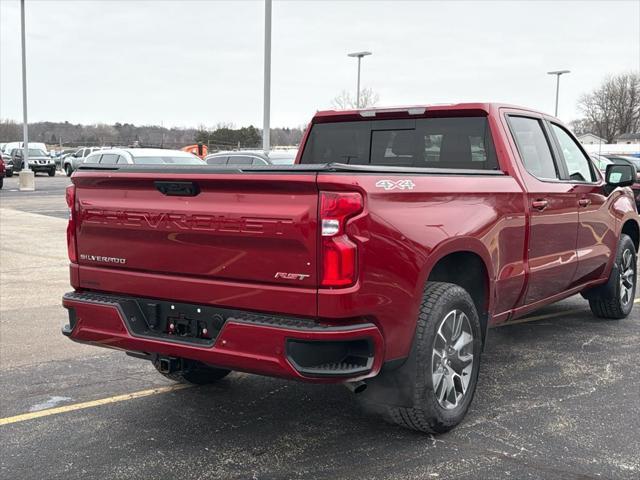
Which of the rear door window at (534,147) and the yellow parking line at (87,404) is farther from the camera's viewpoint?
the rear door window at (534,147)

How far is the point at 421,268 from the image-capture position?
3652 millimetres

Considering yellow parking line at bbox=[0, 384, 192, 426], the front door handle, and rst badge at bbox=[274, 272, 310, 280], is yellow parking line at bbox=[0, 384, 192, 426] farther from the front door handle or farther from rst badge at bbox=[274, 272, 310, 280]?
the front door handle

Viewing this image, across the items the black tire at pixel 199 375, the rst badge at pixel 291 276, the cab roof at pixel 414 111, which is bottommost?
the black tire at pixel 199 375

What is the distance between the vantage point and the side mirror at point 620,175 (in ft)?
20.3

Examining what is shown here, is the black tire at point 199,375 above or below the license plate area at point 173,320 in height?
below

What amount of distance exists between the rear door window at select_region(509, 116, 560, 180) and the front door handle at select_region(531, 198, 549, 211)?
21cm

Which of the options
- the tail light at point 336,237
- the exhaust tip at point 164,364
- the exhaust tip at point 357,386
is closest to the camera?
the tail light at point 336,237

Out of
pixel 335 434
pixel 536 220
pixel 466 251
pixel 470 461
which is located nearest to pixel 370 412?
pixel 335 434

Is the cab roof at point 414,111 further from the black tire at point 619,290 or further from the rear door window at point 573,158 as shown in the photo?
the black tire at point 619,290

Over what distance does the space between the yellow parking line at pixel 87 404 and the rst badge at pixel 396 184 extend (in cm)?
232

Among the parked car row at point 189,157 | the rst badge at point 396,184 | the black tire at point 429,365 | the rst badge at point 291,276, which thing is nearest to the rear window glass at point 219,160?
the parked car row at point 189,157

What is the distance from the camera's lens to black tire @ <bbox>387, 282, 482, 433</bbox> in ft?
12.2

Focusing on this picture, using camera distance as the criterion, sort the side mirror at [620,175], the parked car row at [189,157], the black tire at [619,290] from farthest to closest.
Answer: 1. the parked car row at [189,157]
2. the black tire at [619,290]
3. the side mirror at [620,175]

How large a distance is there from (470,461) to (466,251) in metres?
1.19
